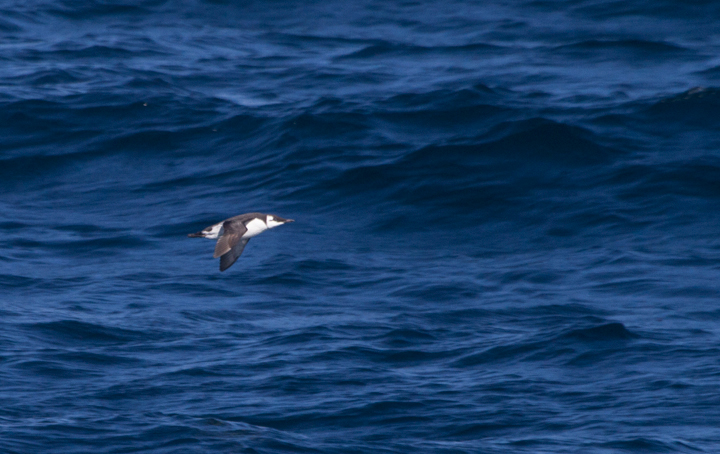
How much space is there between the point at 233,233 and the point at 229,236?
2.7 inches

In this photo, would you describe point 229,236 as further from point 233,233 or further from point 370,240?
point 370,240

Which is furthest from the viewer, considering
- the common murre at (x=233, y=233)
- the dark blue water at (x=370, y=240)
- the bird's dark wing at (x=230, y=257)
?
the dark blue water at (x=370, y=240)

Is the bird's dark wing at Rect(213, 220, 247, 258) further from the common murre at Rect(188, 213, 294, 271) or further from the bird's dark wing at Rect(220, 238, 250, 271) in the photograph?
the bird's dark wing at Rect(220, 238, 250, 271)

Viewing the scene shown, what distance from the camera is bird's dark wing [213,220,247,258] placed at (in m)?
10.2

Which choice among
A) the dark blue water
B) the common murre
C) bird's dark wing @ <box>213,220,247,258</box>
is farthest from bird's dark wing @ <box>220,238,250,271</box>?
the dark blue water

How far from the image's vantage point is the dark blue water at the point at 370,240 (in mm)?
11000

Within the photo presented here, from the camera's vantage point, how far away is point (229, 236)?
10477 mm

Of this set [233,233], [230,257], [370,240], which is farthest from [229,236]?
[370,240]

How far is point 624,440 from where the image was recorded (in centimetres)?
1034

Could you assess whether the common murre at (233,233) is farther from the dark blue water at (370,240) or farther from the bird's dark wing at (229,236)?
the dark blue water at (370,240)

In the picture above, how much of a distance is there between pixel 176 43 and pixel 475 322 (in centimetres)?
1285

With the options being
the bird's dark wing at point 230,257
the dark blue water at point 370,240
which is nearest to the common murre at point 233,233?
the bird's dark wing at point 230,257

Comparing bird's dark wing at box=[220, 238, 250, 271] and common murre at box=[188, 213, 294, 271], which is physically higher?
common murre at box=[188, 213, 294, 271]

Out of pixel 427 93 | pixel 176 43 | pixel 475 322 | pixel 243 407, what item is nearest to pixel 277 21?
pixel 176 43
